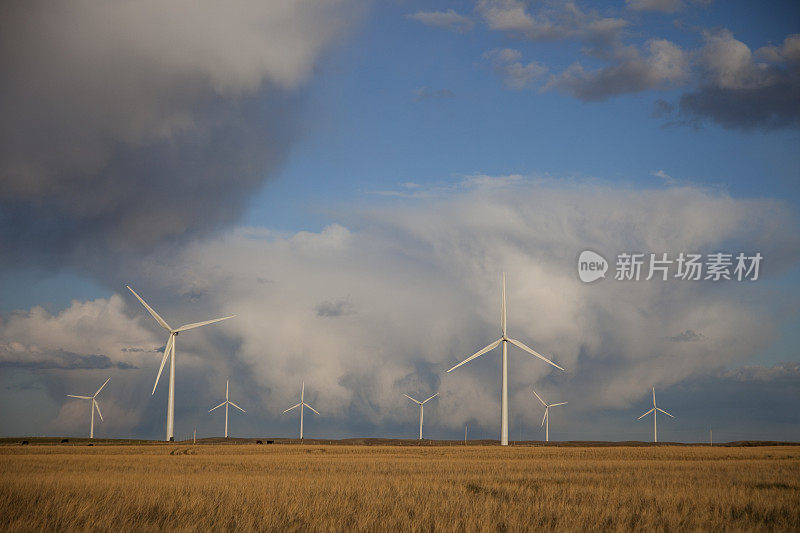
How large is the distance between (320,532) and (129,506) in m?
8.96

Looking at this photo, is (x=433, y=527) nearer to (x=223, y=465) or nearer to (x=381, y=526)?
(x=381, y=526)

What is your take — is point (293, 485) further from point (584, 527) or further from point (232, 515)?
point (584, 527)

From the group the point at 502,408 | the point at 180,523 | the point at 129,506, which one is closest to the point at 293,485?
the point at 129,506

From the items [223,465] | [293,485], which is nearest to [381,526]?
[293,485]

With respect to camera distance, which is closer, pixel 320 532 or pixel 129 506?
pixel 320 532

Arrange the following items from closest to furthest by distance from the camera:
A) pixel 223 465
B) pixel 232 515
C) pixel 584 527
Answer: pixel 584 527 < pixel 232 515 < pixel 223 465

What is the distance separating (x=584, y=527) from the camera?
74.5 ft

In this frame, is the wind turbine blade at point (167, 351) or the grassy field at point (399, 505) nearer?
the grassy field at point (399, 505)

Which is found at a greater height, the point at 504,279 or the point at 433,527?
the point at 504,279

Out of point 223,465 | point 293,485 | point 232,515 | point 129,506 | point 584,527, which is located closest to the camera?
point 584,527

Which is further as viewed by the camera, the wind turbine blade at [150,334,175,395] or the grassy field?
the wind turbine blade at [150,334,175,395]

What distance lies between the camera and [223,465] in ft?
199

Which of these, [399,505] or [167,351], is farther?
[167,351]

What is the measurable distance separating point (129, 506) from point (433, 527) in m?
11.4
